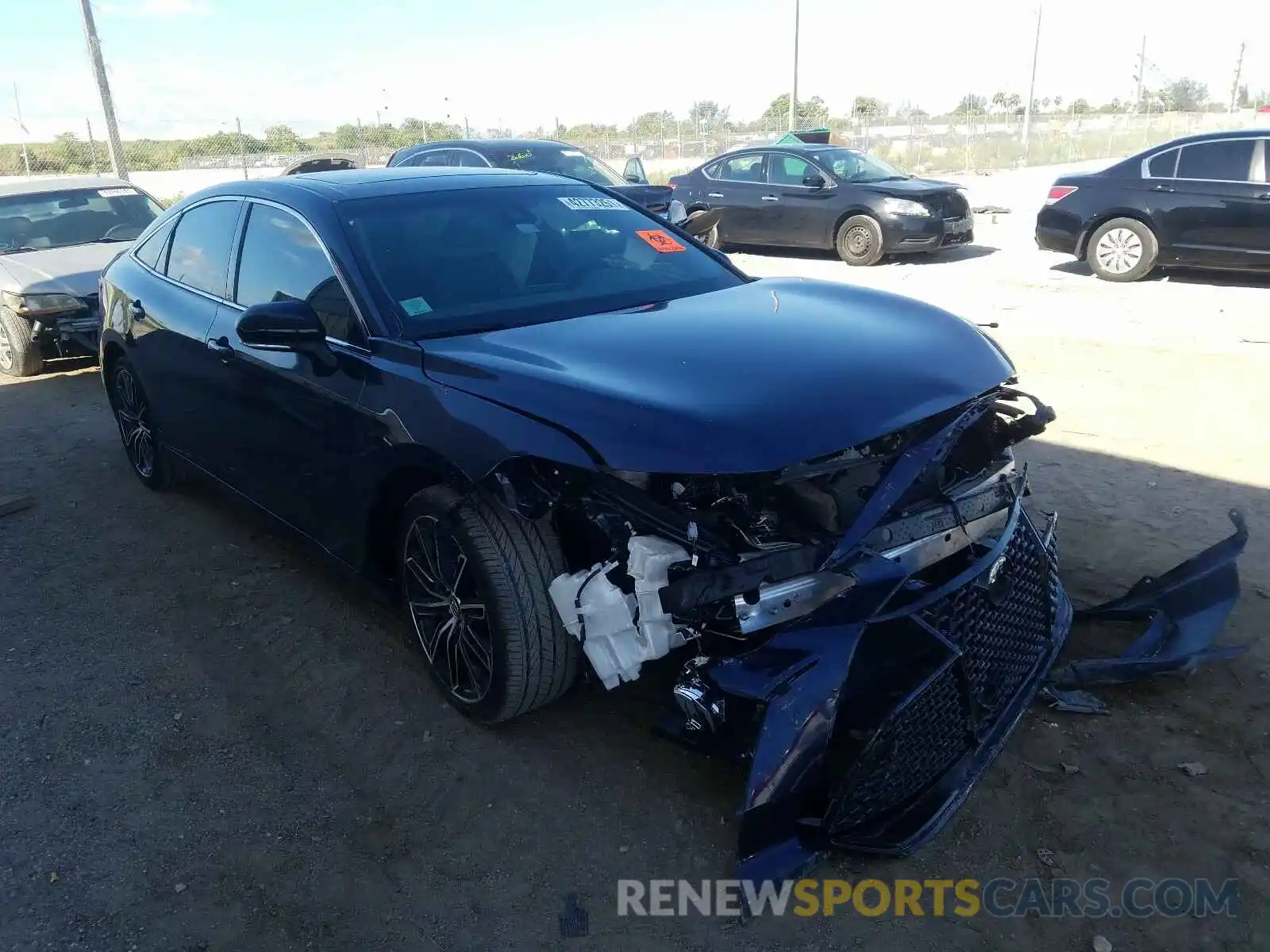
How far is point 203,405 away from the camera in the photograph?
4422 mm

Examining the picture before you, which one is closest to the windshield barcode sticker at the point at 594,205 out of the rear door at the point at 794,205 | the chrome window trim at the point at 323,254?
the chrome window trim at the point at 323,254

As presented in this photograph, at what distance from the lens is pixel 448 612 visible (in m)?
3.29

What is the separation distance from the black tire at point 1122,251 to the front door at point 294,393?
9.43 metres

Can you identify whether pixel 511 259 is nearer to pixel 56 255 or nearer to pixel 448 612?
pixel 448 612

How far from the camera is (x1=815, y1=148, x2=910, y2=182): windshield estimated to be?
509 inches

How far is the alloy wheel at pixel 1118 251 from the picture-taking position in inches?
411

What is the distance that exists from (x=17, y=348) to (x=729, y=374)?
8.09m

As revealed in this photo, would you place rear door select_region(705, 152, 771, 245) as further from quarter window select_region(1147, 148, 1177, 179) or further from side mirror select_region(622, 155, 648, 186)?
quarter window select_region(1147, 148, 1177, 179)

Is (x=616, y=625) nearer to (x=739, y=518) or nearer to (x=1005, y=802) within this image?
(x=739, y=518)

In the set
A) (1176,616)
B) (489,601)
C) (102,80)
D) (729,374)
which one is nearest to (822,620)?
(729,374)

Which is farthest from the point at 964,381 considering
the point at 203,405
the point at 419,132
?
the point at 419,132

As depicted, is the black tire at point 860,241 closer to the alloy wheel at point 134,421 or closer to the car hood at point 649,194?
the car hood at point 649,194

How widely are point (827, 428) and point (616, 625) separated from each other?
796 mm

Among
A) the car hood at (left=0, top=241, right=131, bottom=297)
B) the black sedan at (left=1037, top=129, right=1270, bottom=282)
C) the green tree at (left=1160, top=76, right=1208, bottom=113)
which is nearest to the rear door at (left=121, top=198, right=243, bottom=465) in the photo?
the car hood at (left=0, top=241, right=131, bottom=297)
